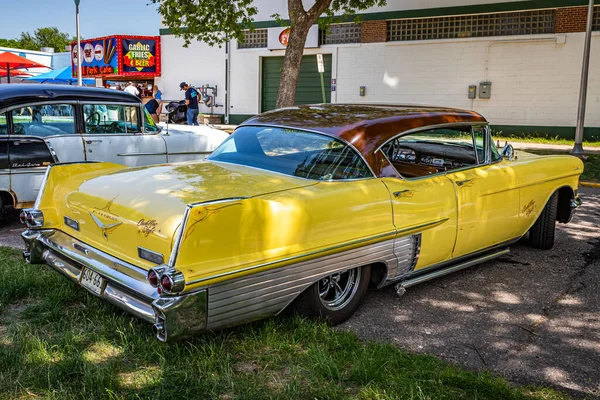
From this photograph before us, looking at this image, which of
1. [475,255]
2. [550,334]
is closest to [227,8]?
[475,255]

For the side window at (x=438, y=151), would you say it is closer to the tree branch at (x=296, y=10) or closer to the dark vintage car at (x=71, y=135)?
the dark vintage car at (x=71, y=135)

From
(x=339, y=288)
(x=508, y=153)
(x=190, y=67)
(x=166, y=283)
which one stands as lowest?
(x=339, y=288)

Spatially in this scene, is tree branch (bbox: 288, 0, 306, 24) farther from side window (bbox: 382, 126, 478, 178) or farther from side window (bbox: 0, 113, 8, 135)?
side window (bbox: 382, 126, 478, 178)

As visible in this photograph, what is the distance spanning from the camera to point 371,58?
21172 mm

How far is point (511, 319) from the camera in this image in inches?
169

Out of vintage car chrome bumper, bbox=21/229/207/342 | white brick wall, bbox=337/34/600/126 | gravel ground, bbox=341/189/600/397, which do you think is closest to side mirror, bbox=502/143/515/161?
gravel ground, bbox=341/189/600/397

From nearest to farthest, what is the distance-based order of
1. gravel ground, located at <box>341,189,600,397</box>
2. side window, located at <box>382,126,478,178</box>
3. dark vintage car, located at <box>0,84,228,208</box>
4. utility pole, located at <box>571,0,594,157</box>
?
gravel ground, located at <box>341,189,600,397</box> → side window, located at <box>382,126,478,178</box> → dark vintage car, located at <box>0,84,228,208</box> → utility pole, located at <box>571,0,594,157</box>

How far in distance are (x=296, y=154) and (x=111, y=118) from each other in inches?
158

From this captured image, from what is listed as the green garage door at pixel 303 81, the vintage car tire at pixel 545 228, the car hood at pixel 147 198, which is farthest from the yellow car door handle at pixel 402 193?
the green garage door at pixel 303 81

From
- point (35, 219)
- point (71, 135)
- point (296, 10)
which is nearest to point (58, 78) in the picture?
point (296, 10)

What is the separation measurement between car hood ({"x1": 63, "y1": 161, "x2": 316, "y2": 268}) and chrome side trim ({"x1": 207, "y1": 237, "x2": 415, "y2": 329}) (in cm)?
42

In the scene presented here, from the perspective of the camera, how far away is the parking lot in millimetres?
3555

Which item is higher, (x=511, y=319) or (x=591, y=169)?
(x=591, y=169)

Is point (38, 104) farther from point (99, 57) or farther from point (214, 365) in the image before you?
point (99, 57)
